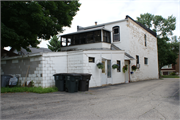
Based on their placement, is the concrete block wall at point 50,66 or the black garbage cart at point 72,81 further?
the concrete block wall at point 50,66

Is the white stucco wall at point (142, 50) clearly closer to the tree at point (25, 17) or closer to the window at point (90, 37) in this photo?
the window at point (90, 37)

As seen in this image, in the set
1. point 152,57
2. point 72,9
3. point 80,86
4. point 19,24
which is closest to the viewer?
point 80,86

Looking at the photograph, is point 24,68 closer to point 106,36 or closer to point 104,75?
point 104,75

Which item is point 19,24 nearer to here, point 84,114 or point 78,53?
point 78,53

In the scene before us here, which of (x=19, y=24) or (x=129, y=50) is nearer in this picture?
(x=19, y=24)

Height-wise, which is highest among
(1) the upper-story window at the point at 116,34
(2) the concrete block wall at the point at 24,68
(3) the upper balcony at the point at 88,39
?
(1) the upper-story window at the point at 116,34

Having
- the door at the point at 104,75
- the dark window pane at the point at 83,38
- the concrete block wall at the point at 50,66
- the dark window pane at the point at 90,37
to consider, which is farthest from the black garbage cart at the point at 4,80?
the dark window pane at the point at 90,37

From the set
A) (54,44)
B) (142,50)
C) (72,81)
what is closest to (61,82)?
(72,81)

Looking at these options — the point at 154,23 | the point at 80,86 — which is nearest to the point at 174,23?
the point at 154,23

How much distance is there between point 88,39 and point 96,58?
3925mm

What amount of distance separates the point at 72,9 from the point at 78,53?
449 centimetres

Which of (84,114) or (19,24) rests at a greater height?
(19,24)

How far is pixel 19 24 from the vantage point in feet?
35.7

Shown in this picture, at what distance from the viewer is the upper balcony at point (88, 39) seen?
51.2 ft
